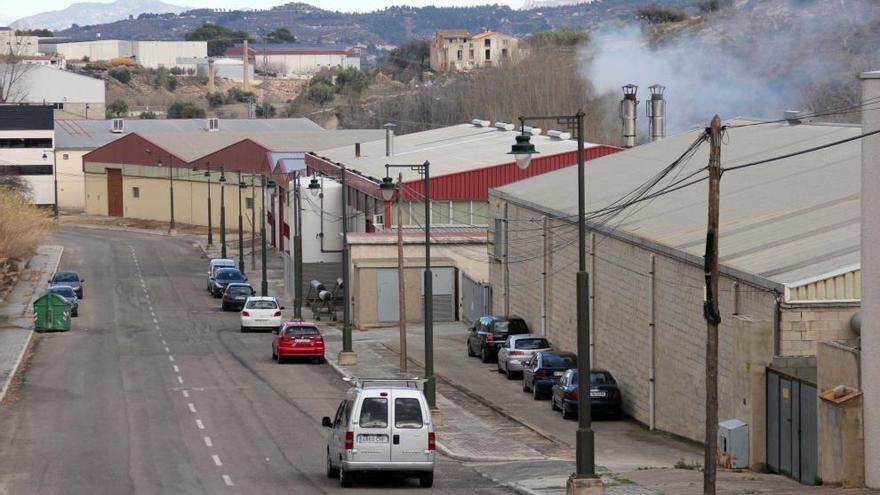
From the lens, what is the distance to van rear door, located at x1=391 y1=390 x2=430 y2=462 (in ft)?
91.6

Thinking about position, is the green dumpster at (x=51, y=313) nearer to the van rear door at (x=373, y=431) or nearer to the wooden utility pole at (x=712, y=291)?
the van rear door at (x=373, y=431)

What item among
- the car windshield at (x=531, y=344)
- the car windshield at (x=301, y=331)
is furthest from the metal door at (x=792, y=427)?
the car windshield at (x=301, y=331)

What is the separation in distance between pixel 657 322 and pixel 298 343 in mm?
Result: 16935

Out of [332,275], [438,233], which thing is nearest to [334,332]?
[438,233]

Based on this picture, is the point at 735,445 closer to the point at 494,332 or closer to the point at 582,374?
the point at 582,374

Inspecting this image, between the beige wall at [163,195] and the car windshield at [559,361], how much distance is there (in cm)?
7343

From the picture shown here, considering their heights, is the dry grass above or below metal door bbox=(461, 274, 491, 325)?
above

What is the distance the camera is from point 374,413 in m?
28.0

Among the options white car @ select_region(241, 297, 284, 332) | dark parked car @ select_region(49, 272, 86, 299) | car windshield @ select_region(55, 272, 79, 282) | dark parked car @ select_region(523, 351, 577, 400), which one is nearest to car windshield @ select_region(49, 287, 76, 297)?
dark parked car @ select_region(49, 272, 86, 299)

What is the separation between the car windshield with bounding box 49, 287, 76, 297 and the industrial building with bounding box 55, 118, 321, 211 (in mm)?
69641

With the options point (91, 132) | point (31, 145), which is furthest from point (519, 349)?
point (91, 132)

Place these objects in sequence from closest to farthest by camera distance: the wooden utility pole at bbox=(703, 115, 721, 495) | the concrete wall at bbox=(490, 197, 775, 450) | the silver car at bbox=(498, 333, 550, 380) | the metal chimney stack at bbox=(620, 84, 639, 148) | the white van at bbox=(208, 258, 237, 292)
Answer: the wooden utility pole at bbox=(703, 115, 721, 495), the concrete wall at bbox=(490, 197, 775, 450), the silver car at bbox=(498, 333, 550, 380), the metal chimney stack at bbox=(620, 84, 639, 148), the white van at bbox=(208, 258, 237, 292)

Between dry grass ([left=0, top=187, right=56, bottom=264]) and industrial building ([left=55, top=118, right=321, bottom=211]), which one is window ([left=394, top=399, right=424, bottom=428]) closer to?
dry grass ([left=0, top=187, right=56, bottom=264])

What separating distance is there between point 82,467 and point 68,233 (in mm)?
91194
